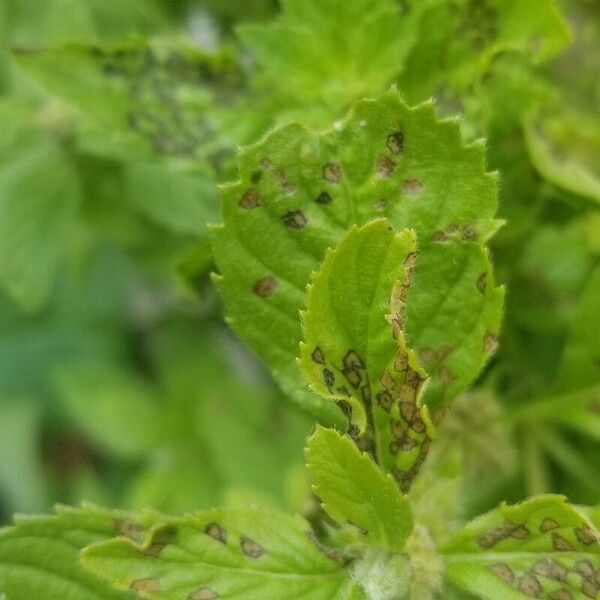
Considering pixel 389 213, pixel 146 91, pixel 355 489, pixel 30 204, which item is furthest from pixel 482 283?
pixel 30 204

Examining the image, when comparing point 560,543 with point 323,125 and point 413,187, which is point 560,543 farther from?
point 323,125

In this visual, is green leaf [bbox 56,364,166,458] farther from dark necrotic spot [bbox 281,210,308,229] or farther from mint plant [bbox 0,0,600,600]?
dark necrotic spot [bbox 281,210,308,229]

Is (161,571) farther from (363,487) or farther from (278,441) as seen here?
(278,441)

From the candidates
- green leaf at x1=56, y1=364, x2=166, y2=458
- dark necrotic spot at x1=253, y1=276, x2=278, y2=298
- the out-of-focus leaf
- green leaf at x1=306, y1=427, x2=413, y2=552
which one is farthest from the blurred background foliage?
the out-of-focus leaf

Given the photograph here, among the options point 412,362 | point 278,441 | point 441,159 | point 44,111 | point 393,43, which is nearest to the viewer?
point 412,362

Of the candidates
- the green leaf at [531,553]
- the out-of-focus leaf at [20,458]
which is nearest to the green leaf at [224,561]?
the green leaf at [531,553]

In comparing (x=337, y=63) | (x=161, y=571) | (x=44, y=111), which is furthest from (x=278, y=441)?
(x=161, y=571)

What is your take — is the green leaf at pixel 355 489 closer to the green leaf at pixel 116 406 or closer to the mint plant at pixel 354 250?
the mint plant at pixel 354 250
